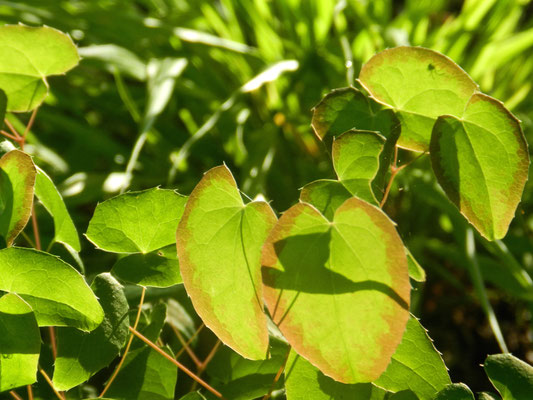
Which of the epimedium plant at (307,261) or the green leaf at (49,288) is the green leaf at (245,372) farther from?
the green leaf at (49,288)

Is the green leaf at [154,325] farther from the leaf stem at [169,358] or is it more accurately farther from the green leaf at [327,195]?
the green leaf at [327,195]

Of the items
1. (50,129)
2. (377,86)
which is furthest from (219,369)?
(50,129)

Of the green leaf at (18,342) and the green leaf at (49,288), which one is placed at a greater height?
the green leaf at (49,288)

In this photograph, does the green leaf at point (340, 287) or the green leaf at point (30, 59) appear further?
the green leaf at point (30, 59)

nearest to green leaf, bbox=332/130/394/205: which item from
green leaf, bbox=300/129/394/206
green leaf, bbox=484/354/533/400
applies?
green leaf, bbox=300/129/394/206

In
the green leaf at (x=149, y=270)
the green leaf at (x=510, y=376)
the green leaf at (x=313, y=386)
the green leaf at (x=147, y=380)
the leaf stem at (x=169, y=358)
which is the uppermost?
the green leaf at (x=510, y=376)

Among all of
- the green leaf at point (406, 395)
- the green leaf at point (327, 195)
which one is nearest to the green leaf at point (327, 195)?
the green leaf at point (327, 195)

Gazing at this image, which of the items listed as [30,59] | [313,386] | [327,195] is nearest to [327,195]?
[327,195]

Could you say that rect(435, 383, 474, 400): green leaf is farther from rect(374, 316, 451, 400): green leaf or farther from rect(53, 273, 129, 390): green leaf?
rect(53, 273, 129, 390): green leaf
